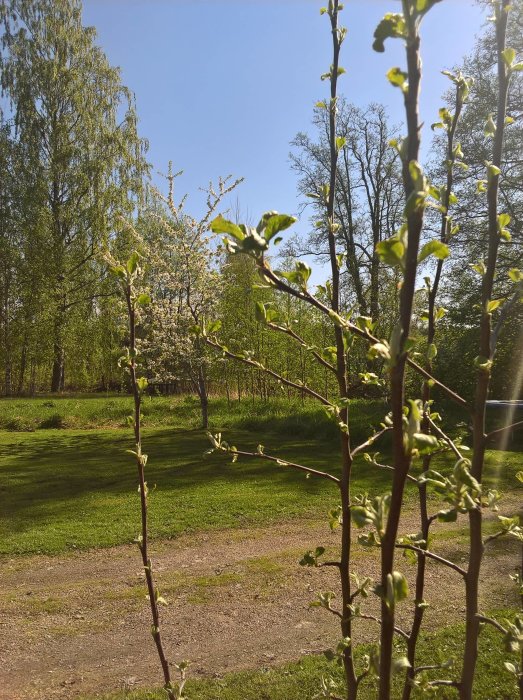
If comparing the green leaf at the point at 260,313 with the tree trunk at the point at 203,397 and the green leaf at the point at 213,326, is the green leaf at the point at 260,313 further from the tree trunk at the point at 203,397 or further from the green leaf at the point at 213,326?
the tree trunk at the point at 203,397

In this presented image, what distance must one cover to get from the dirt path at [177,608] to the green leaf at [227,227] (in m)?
2.99

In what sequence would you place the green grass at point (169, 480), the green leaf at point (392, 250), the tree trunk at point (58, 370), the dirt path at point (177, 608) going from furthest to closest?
the tree trunk at point (58, 370) < the green grass at point (169, 480) < the dirt path at point (177, 608) < the green leaf at point (392, 250)

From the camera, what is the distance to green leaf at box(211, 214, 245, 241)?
66 centimetres

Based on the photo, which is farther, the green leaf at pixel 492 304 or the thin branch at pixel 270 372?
the thin branch at pixel 270 372

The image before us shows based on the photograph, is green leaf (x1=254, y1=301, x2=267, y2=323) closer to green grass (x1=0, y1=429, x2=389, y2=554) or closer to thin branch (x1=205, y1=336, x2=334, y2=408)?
thin branch (x1=205, y1=336, x2=334, y2=408)

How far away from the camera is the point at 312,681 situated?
2.67 m

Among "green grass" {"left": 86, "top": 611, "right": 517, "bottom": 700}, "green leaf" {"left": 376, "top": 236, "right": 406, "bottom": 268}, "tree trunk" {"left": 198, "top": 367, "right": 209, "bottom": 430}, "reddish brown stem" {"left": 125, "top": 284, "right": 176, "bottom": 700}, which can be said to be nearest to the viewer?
"green leaf" {"left": 376, "top": 236, "right": 406, "bottom": 268}

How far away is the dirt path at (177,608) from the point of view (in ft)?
9.99

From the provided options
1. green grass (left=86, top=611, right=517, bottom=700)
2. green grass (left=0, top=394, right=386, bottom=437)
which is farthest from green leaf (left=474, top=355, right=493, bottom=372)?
green grass (left=0, top=394, right=386, bottom=437)

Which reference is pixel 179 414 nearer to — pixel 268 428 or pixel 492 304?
pixel 268 428

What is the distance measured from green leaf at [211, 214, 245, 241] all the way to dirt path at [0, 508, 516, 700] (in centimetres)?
299

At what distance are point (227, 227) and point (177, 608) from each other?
3.73 metres

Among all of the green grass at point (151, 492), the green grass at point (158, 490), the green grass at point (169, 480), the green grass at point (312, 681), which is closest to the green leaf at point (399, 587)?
the green grass at point (312, 681)

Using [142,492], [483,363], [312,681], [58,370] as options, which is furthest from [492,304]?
[58,370]
